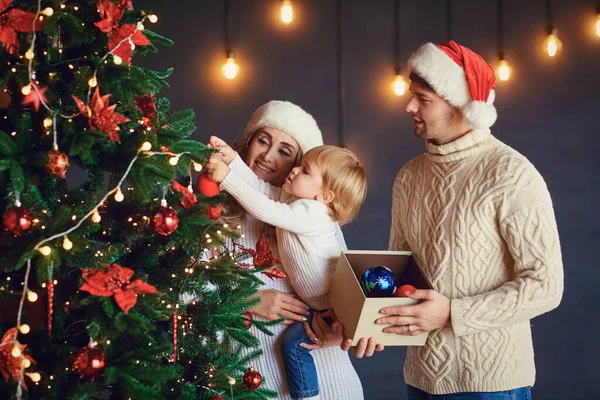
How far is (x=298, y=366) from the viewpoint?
6.48 feet

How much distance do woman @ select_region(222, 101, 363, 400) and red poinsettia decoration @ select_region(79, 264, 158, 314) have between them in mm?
747

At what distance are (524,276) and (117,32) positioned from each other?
1186mm

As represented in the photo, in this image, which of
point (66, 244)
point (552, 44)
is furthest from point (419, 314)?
point (552, 44)

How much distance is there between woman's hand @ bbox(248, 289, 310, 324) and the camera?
1991mm

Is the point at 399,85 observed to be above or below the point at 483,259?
above

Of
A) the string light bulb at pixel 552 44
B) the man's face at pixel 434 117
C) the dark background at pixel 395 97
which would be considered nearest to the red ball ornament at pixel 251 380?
the man's face at pixel 434 117

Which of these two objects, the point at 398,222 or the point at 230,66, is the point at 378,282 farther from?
the point at 230,66

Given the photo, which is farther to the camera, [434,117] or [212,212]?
[434,117]

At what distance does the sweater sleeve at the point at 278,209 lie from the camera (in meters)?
1.87

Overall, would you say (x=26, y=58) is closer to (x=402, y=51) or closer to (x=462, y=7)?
(x=402, y=51)

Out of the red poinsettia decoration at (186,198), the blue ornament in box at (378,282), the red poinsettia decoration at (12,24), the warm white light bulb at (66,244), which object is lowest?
the warm white light bulb at (66,244)

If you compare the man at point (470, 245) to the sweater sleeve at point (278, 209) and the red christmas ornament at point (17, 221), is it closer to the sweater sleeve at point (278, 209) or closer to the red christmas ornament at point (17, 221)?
the sweater sleeve at point (278, 209)

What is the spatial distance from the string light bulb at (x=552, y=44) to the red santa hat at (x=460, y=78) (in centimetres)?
242

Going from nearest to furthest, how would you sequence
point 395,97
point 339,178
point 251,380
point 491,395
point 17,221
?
point 17,221 → point 251,380 → point 491,395 → point 339,178 → point 395,97
